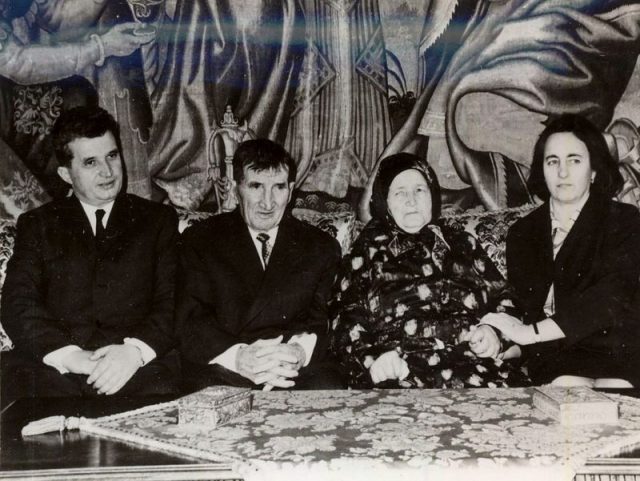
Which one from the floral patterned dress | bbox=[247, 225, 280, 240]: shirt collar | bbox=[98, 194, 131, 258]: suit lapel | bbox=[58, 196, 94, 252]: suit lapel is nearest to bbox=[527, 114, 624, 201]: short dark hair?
the floral patterned dress

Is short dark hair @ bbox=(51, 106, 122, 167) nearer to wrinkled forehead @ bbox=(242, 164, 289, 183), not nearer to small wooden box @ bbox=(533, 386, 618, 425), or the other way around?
wrinkled forehead @ bbox=(242, 164, 289, 183)

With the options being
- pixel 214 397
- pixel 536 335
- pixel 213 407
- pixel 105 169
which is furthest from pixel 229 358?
pixel 536 335

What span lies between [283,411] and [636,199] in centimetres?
241

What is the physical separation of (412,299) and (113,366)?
1.67 metres

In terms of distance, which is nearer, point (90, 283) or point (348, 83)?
point (90, 283)

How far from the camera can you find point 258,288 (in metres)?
3.81

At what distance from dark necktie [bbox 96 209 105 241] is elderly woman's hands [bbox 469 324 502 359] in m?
2.11

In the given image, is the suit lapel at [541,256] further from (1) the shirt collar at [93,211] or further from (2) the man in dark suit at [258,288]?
(1) the shirt collar at [93,211]

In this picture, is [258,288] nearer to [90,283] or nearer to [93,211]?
[90,283]

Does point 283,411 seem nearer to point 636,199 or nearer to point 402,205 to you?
point 402,205

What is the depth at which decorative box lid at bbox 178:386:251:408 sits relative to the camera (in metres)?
2.61

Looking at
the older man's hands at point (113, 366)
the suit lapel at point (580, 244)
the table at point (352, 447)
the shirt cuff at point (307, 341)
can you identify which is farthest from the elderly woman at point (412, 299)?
the older man's hands at point (113, 366)

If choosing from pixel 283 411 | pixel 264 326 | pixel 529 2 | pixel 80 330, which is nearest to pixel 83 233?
pixel 80 330

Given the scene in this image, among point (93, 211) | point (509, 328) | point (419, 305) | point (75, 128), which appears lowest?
point (509, 328)
